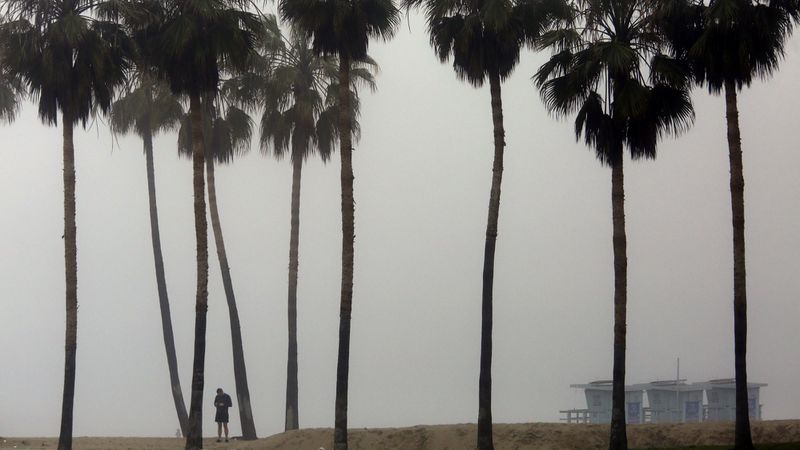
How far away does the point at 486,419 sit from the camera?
35594 mm

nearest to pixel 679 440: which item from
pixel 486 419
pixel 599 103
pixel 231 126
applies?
pixel 486 419

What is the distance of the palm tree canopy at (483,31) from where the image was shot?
121 feet

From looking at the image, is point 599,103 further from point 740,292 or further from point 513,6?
point 740,292

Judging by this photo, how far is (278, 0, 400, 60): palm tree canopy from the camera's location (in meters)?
36.6

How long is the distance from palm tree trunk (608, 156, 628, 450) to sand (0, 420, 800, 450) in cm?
335

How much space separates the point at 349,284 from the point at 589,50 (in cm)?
916

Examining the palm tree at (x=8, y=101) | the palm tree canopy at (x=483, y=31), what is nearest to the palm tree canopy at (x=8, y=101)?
the palm tree at (x=8, y=101)

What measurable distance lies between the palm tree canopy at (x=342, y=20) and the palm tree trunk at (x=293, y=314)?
493 inches

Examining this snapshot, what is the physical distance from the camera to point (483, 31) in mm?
37188

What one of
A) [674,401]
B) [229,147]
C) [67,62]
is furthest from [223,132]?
[674,401]

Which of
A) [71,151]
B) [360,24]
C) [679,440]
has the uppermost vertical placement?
[360,24]

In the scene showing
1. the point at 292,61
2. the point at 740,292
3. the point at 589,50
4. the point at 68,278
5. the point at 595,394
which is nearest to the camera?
the point at 740,292

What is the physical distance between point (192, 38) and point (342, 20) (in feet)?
13.8

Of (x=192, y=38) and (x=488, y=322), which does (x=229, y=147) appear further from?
(x=488, y=322)
